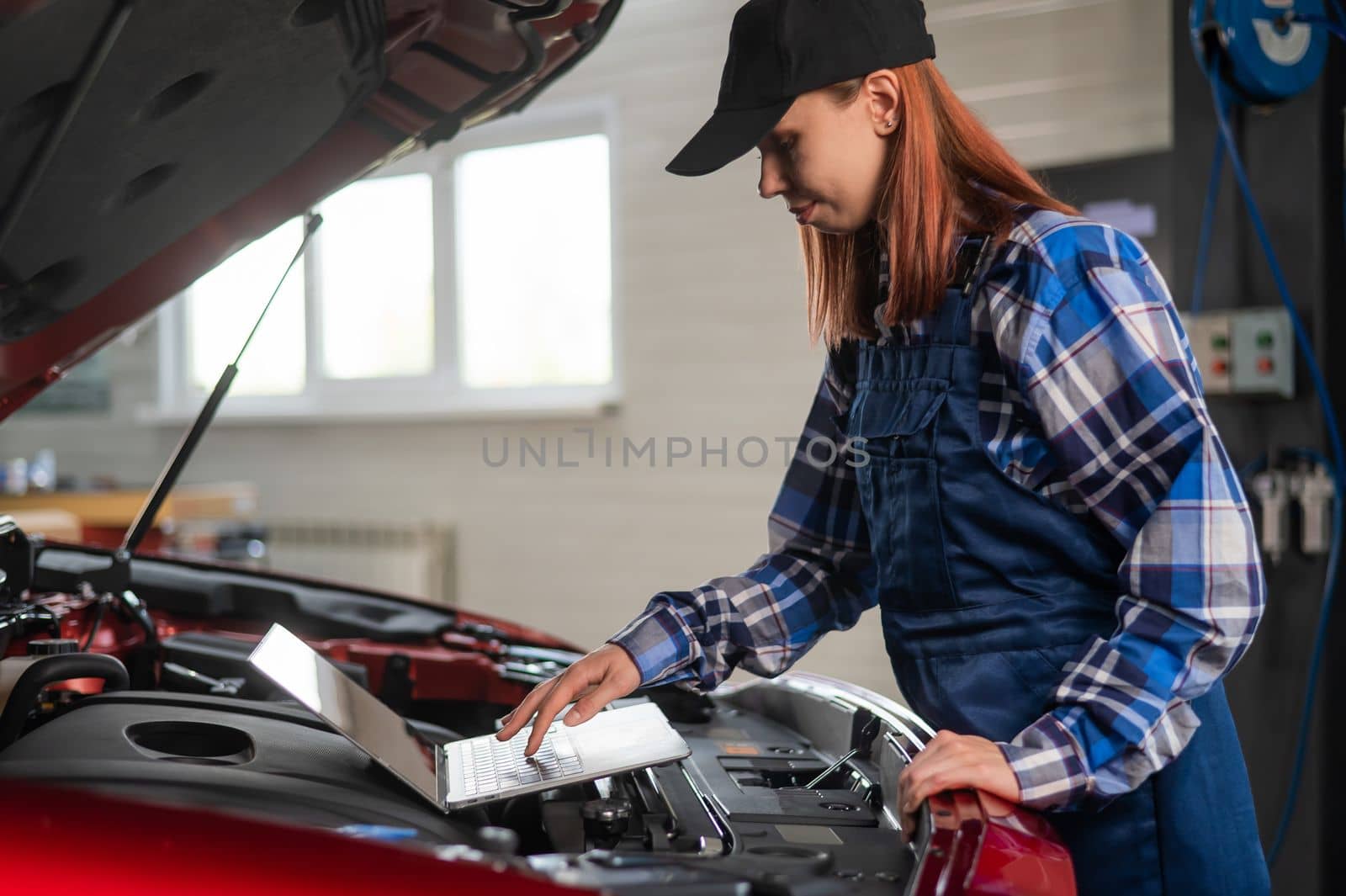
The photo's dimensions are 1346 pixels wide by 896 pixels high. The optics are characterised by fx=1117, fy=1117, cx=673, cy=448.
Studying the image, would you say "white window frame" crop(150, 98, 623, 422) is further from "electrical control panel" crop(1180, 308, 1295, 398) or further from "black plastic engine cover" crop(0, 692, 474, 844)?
"black plastic engine cover" crop(0, 692, 474, 844)

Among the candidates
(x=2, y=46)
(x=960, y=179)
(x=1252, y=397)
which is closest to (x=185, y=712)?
(x=2, y=46)

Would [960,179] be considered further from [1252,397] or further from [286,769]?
[1252,397]

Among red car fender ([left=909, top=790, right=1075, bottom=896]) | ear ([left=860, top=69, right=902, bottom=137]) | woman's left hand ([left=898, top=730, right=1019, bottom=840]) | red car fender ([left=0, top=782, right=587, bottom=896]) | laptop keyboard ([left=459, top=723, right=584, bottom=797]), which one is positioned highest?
ear ([left=860, top=69, right=902, bottom=137])

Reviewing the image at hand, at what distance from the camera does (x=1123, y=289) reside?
90 cm

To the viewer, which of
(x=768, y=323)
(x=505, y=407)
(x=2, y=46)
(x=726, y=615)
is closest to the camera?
(x=2, y=46)

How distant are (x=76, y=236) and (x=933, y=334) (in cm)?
83

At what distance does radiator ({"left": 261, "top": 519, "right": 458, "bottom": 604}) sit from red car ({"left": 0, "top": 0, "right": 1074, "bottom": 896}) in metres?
3.02

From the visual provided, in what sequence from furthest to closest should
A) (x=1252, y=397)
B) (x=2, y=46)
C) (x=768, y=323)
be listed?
(x=768, y=323), (x=1252, y=397), (x=2, y=46)

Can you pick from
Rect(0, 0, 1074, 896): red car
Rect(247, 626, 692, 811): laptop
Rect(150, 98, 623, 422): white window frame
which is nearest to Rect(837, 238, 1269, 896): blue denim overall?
Rect(0, 0, 1074, 896): red car

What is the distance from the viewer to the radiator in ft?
15.1

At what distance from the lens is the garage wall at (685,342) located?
11.2ft

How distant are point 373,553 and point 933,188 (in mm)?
4018

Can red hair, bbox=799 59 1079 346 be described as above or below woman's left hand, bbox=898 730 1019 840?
above

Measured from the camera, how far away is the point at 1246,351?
7.98 feet
